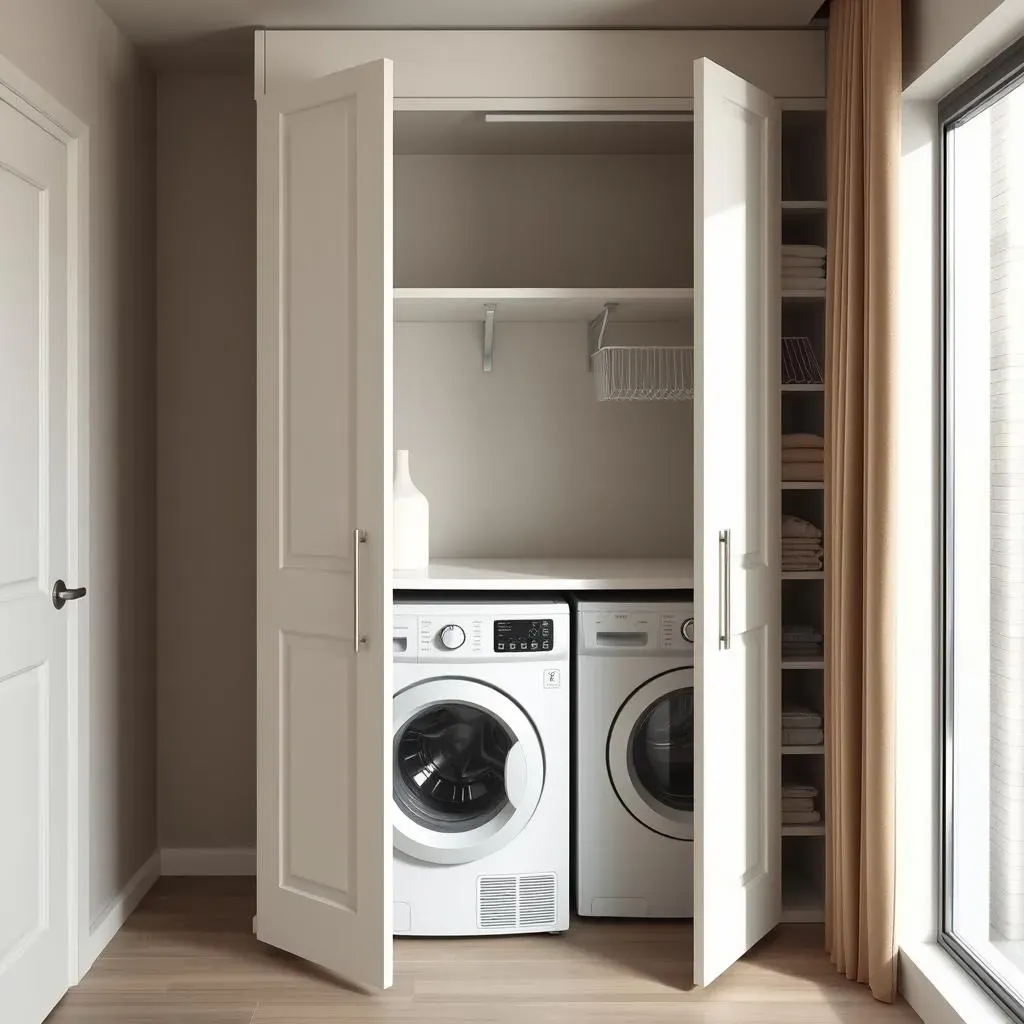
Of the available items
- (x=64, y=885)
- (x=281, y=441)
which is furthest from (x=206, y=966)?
(x=281, y=441)

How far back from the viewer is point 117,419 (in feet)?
9.42

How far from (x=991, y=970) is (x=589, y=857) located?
1009 millimetres

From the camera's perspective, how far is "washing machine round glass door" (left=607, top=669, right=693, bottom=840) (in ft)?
9.22

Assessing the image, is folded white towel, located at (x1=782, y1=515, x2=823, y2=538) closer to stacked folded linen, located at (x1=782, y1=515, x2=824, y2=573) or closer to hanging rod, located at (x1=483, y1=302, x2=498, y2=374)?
stacked folded linen, located at (x1=782, y1=515, x2=824, y2=573)

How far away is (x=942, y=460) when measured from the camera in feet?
8.08

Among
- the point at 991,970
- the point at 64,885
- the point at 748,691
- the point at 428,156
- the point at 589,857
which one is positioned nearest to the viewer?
the point at 991,970

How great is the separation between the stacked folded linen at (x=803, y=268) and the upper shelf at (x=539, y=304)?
0.85 ft

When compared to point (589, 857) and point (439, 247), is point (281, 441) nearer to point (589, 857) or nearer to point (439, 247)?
point (439, 247)

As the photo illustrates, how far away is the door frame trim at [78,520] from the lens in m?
2.50

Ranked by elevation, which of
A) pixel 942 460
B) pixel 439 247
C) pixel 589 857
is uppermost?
pixel 439 247

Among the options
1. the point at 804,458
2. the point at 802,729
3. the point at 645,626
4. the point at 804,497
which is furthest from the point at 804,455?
the point at 802,729

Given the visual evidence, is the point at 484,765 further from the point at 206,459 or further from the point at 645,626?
the point at 206,459

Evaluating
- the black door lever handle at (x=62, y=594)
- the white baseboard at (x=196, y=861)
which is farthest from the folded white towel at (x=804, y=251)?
the white baseboard at (x=196, y=861)

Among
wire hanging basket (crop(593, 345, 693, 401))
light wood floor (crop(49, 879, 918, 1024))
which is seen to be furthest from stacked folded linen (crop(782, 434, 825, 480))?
light wood floor (crop(49, 879, 918, 1024))
